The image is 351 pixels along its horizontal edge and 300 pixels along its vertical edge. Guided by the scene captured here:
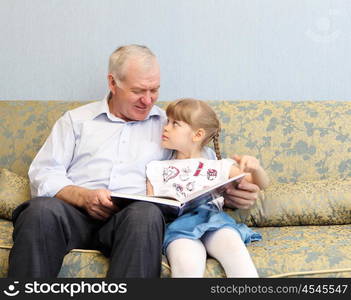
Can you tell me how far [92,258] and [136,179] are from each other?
17.8 inches

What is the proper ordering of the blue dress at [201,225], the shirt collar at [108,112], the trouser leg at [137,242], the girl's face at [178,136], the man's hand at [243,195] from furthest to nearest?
the shirt collar at [108,112]
the girl's face at [178,136]
the man's hand at [243,195]
the blue dress at [201,225]
the trouser leg at [137,242]

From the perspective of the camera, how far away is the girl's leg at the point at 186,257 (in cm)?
174

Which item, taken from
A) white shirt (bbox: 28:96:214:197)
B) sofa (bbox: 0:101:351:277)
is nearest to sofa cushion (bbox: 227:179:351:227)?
sofa (bbox: 0:101:351:277)

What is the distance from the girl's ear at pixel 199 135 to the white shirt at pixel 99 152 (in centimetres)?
10

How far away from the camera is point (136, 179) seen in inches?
87.7

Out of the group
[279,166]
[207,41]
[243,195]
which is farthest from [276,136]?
[207,41]

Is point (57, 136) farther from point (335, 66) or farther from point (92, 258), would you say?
point (335, 66)

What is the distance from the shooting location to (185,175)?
7.03 ft

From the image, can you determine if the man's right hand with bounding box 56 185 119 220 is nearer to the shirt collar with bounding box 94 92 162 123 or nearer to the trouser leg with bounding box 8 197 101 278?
the trouser leg with bounding box 8 197 101 278

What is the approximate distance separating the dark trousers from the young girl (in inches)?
4.1

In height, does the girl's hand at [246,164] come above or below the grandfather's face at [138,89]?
below

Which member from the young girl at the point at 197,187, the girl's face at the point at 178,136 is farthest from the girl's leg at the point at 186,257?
the girl's face at the point at 178,136

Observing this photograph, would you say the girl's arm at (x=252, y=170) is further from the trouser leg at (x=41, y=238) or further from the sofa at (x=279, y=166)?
the trouser leg at (x=41, y=238)

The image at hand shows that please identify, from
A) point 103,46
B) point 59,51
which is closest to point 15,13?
point 59,51
